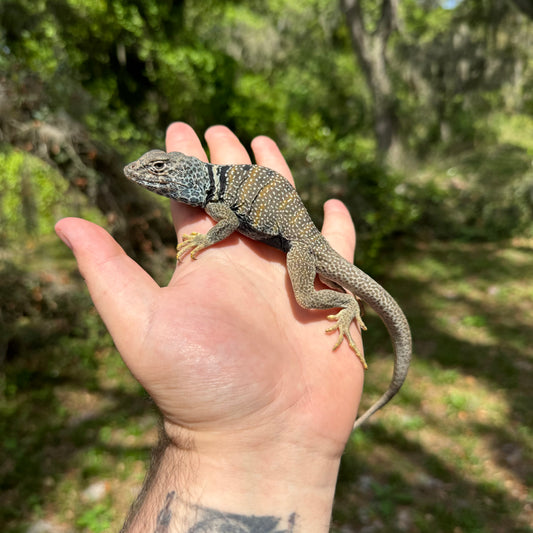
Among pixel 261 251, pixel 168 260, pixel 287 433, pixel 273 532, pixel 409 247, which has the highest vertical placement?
pixel 261 251

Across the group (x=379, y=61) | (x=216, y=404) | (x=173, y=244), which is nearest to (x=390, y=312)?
(x=216, y=404)

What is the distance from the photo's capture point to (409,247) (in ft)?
33.8

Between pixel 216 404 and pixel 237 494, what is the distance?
0.55m

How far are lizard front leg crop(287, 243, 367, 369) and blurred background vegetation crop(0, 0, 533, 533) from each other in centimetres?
255

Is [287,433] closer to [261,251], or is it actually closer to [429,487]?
[261,251]

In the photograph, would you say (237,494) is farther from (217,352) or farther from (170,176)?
(170,176)

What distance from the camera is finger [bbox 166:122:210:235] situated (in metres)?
3.83

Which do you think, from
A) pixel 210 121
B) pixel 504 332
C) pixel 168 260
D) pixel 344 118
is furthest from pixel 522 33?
pixel 168 260

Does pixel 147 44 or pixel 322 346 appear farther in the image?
pixel 147 44

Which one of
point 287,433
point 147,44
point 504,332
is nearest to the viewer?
point 287,433

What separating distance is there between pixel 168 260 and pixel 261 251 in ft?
12.8

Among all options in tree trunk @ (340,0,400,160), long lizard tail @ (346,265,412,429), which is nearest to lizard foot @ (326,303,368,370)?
long lizard tail @ (346,265,412,429)

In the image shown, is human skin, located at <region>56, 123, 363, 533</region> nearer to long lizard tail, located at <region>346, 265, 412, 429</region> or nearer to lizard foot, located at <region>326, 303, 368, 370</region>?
lizard foot, located at <region>326, 303, 368, 370</region>

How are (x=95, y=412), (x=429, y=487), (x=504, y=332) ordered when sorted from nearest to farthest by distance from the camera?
(x=429, y=487) < (x=95, y=412) < (x=504, y=332)
